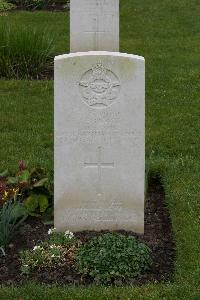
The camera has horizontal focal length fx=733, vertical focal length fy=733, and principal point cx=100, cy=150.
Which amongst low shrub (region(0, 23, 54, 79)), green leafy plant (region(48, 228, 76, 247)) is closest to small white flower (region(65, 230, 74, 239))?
green leafy plant (region(48, 228, 76, 247))

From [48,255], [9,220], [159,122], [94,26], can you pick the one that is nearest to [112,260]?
[48,255]

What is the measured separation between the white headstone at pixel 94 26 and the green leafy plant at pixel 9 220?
57.4 inches

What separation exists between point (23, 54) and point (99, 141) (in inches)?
191

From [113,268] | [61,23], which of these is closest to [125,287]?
[113,268]

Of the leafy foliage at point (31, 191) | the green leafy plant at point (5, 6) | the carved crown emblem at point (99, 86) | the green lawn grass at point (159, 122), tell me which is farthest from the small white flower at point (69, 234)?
the green leafy plant at point (5, 6)

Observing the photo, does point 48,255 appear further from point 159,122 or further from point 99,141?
point 159,122

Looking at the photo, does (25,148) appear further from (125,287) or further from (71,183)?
(125,287)

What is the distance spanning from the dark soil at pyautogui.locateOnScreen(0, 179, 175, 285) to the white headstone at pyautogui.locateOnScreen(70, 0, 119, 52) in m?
1.37

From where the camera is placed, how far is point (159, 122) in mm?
8398

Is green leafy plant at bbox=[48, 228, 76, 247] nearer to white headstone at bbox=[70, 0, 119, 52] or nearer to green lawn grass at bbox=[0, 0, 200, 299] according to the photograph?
green lawn grass at bbox=[0, 0, 200, 299]

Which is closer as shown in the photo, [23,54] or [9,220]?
[9,220]

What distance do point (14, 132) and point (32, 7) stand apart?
26.4 ft

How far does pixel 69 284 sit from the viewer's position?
4.85 meters

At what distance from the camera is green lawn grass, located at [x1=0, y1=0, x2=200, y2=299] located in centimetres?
476
